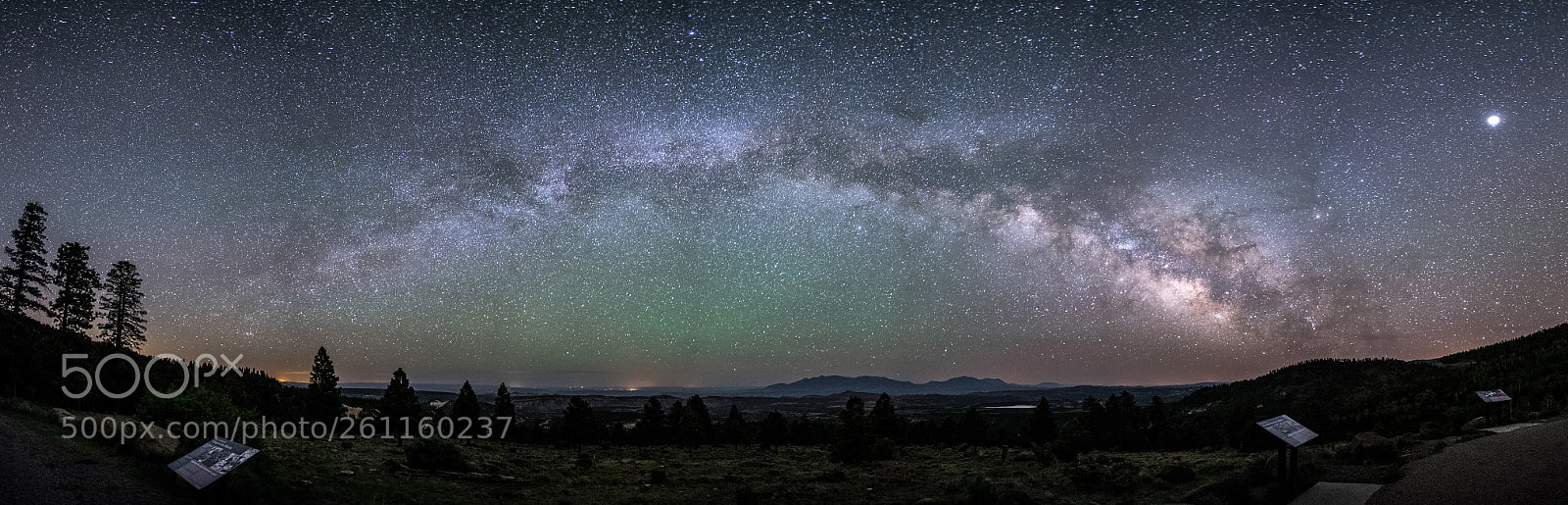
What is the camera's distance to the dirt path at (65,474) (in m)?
13.0

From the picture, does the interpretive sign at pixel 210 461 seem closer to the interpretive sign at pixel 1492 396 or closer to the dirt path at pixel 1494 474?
the dirt path at pixel 1494 474

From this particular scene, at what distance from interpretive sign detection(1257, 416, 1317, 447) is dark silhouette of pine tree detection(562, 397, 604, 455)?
51.9 m

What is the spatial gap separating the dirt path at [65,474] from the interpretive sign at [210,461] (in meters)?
2.16

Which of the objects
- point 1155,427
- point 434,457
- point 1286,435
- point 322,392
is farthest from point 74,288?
point 1155,427

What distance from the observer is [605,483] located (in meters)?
27.3

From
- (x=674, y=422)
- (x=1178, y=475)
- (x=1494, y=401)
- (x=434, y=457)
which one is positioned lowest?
(x=674, y=422)

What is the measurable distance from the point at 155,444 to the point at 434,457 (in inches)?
358

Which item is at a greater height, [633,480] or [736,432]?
[633,480]

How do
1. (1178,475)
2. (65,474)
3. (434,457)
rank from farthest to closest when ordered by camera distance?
(434,457) < (1178,475) < (65,474)

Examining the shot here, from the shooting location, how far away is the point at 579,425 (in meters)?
57.0

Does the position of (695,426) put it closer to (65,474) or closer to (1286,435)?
(65,474)

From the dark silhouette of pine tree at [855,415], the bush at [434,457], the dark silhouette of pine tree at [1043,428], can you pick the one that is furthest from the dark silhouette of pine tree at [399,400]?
the dark silhouette of pine tree at [1043,428]

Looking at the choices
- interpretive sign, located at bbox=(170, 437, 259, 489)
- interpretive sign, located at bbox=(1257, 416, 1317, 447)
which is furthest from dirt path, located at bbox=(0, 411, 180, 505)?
interpretive sign, located at bbox=(1257, 416, 1317, 447)

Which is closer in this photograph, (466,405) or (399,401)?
(399,401)
